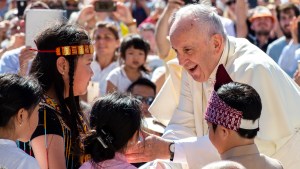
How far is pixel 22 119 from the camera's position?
3732 millimetres

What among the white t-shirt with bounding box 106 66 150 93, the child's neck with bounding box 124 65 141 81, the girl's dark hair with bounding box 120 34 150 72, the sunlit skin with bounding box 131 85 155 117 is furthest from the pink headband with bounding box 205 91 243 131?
the girl's dark hair with bounding box 120 34 150 72

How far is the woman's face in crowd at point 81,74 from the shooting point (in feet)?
14.2

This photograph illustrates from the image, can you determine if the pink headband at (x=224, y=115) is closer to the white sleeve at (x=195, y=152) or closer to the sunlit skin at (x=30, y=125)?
the white sleeve at (x=195, y=152)

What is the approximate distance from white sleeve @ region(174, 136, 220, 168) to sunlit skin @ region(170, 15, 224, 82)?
420 mm

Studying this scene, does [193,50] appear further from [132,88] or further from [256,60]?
[132,88]

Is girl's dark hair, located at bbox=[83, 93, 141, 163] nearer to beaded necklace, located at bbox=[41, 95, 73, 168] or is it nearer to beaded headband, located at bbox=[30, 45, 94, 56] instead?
beaded necklace, located at bbox=[41, 95, 73, 168]

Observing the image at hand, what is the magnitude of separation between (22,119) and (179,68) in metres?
1.95

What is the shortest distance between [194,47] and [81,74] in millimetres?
815

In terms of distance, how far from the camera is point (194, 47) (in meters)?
4.81

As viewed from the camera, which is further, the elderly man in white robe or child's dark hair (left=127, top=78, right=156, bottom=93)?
child's dark hair (left=127, top=78, right=156, bottom=93)

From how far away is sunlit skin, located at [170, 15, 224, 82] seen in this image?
481cm

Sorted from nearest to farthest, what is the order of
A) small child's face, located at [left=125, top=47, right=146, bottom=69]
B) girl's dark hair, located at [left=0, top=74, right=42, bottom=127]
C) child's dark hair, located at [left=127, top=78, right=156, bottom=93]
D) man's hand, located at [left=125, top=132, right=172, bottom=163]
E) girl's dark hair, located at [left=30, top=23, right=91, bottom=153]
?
girl's dark hair, located at [left=0, top=74, right=42, bottom=127], girl's dark hair, located at [left=30, top=23, right=91, bottom=153], man's hand, located at [left=125, top=132, right=172, bottom=163], child's dark hair, located at [left=127, top=78, right=156, bottom=93], small child's face, located at [left=125, top=47, right=146, bottom=69]

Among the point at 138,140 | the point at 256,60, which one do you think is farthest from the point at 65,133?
the point at 256,60

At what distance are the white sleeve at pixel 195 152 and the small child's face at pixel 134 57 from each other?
4169 mm
